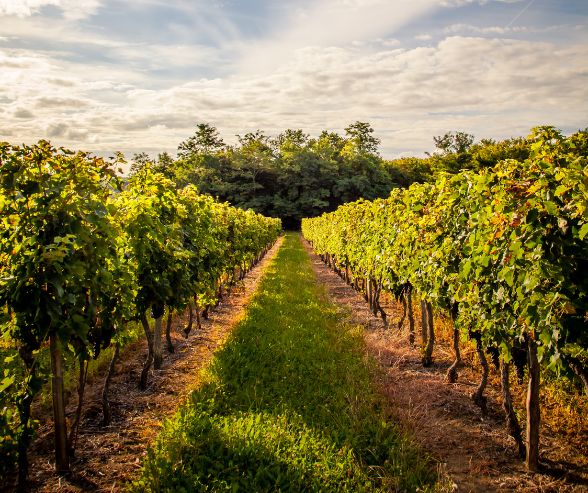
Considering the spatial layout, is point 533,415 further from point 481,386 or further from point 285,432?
point 285,432

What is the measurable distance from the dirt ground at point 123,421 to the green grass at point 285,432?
36cm

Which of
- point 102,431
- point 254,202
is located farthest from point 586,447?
point 254,202

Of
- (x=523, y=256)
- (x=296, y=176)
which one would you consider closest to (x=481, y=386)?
(x=523, y=256)

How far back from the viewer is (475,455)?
503cm

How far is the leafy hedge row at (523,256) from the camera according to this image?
3664 mm

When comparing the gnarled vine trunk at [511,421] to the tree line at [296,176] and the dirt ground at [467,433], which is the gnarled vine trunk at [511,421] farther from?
the tree line at [296,176]

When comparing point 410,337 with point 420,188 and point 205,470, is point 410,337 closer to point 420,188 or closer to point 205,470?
point 420,188

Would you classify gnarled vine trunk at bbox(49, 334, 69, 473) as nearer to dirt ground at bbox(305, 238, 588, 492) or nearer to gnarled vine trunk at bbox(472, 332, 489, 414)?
dirt ground at bbox(305, 238, 588, 492)

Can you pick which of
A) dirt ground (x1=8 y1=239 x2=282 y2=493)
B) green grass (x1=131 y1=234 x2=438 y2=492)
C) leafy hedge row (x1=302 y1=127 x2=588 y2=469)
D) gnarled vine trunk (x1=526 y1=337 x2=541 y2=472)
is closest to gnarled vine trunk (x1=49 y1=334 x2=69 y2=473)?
dirt ground (x1=8 y1=239 x2=282 y2=493)

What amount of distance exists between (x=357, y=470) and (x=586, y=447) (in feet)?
9.20

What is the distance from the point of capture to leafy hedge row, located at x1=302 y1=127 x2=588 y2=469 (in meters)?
3.66

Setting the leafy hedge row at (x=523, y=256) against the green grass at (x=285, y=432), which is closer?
the leafy hedge row at (x=523, y=256)

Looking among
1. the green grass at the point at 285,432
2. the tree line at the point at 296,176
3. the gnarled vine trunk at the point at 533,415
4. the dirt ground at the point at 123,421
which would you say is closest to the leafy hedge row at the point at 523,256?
the gnarled vine trunk at the point at 533,415

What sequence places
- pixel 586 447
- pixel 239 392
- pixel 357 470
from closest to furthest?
pixel 357 470 → pixel 586 447 → pixel 239 392
